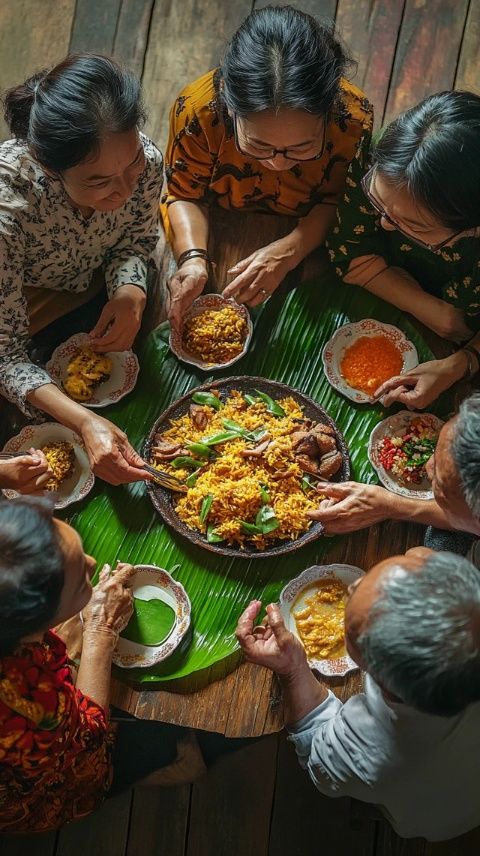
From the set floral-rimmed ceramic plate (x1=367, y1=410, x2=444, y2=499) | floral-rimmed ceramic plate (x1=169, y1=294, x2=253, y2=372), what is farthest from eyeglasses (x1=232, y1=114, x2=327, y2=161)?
floral-rimmed ceramic plate (x1=367, y1=410, x2=444, y2=499)

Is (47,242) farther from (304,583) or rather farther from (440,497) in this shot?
(440,497)

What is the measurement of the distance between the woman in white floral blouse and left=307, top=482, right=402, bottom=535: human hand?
0.66 meters

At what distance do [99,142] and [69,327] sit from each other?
3.05 ft

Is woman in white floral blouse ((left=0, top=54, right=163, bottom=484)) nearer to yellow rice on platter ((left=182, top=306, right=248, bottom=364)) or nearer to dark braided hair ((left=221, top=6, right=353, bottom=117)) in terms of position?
yellow rice on platter ((left=182, top=306, right=248, bottom=364))

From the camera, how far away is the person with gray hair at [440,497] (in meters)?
2.07

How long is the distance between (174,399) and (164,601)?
0.75 metres

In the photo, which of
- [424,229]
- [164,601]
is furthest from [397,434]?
A: [164,601]

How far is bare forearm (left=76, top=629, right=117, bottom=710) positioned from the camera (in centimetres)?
245

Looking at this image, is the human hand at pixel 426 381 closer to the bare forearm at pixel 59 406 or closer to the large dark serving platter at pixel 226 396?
the large dark serving platter at pixel 226 396

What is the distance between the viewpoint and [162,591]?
2652mm

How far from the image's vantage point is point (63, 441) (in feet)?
9.25

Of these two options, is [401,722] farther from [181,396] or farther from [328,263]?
[328,263]

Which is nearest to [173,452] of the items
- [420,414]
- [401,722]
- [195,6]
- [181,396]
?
[181,396]

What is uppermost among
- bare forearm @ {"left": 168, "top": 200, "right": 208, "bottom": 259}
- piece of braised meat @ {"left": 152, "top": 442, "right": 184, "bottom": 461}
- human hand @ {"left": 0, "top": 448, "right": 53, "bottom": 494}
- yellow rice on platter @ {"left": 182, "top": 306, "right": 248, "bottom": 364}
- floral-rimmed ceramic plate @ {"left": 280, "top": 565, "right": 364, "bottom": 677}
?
bare forearm @ {"left": 168, "top": 200, "right": 208, "bottom": 259}
